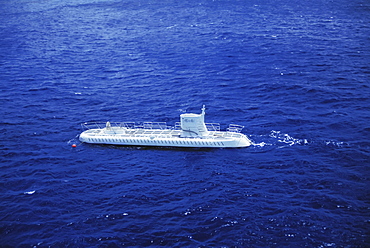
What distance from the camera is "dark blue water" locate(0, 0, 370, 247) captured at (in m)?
78.5

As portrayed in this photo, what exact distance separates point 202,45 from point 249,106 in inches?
2806

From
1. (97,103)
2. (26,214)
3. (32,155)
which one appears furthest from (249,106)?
(26,214)

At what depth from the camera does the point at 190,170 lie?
99812 mm

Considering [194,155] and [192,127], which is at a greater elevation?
[192,127]

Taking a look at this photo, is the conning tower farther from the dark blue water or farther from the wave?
the wave

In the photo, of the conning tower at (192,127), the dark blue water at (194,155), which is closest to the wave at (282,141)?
the dark blue water at (194,155)

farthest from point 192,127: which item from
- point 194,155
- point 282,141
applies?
point 282,141

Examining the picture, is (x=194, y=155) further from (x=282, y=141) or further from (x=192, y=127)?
(x=282, y=141)

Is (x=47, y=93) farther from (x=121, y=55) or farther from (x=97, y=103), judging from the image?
(x=121, y=55)

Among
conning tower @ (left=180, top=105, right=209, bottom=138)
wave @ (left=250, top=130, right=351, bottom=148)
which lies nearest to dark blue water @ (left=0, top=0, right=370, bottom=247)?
wave @ (left=250, top=130, right=351, bottom=148)

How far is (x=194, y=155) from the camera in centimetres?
10800

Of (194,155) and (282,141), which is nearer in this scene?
(194,155)

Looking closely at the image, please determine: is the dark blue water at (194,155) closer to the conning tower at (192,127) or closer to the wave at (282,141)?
the wave at (282,141)

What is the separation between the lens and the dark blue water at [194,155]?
258 ft
